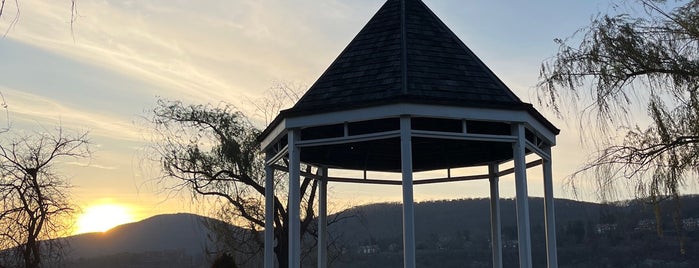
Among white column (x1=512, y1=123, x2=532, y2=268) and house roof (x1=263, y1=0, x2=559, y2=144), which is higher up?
house roof (x1=263, y1=0, x2=559, y2=144)

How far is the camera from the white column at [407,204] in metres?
10.7

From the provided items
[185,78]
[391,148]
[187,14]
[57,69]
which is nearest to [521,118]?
[391,148]

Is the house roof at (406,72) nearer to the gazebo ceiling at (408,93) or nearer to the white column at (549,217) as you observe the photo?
the gazebo ceiling at (408,93)

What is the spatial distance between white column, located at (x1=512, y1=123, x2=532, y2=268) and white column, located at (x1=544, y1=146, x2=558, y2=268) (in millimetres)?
1523

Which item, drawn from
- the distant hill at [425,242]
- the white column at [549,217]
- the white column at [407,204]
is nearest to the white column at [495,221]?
the white column at [549,217]

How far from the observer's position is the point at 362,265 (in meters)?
46.1

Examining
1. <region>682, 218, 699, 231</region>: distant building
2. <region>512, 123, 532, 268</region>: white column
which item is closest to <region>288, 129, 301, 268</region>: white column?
<region>512, 123, 532, 268</region>: white column

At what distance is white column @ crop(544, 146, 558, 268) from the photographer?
13.0m

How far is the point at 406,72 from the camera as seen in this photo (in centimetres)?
1211

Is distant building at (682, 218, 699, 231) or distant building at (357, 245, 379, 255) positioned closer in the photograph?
distant building at (682, 218, 699, 231)

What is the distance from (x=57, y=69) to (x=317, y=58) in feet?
34.1

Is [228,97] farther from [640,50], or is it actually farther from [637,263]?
[637,263]

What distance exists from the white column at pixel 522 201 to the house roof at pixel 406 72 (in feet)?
1.83

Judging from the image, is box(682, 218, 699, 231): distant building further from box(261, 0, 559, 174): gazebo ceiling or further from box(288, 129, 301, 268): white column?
box(288, 129, 301, 268): white column
